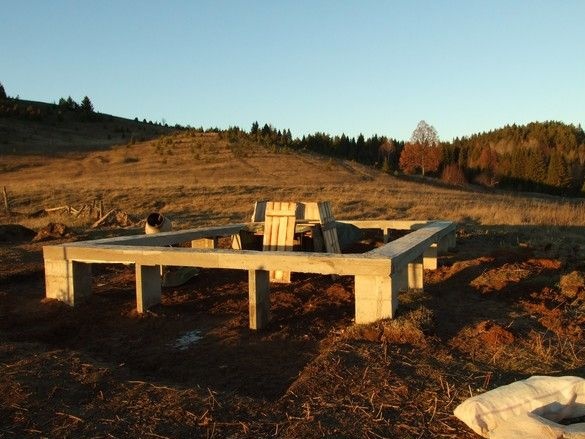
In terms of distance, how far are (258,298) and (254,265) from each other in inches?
13.1

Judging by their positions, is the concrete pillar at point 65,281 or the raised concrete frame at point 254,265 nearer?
the raised concrete frame at point 254,265

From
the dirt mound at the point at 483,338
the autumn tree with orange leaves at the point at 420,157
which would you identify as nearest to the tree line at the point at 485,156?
the autumn tree with orange leaves at the point at 420,157

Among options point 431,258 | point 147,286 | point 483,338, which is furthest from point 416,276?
point 147,286

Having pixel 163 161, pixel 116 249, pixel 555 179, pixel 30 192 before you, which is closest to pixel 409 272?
pixel 116 249

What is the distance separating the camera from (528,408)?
3150mm

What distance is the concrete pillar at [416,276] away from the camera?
698cm

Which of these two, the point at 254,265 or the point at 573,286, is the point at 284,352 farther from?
the point at 573,286

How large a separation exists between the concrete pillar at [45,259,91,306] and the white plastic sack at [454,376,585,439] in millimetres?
4845

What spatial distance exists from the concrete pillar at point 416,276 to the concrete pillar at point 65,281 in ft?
13.3

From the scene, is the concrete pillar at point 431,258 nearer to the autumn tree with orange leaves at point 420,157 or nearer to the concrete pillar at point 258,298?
the concrete pillar at point 258,298

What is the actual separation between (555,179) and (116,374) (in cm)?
6962

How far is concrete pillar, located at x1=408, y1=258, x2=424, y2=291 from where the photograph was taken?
6.98 m

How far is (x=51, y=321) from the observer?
5887 millimetres

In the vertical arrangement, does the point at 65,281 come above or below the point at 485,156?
below
